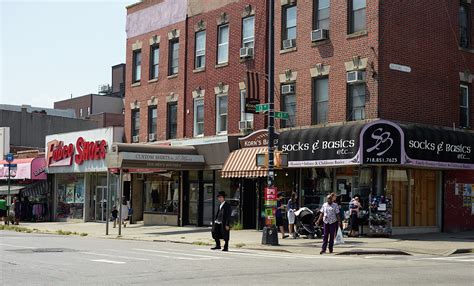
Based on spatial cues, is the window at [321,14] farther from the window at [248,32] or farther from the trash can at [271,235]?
the trash can at [271,235]

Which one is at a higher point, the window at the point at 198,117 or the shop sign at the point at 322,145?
the window at the point at 198,117

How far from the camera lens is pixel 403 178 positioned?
26375 mm

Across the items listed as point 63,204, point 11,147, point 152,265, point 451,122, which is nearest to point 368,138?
point 451,122

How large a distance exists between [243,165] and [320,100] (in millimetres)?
4199

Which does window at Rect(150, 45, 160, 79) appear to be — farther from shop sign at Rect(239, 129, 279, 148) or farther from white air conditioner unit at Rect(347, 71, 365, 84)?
white air conditioner unit at Rect(347, 71, 365, 84)

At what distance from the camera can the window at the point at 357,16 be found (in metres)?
25.7

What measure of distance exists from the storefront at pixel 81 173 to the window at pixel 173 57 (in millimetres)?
4837

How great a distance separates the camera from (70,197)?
136ft

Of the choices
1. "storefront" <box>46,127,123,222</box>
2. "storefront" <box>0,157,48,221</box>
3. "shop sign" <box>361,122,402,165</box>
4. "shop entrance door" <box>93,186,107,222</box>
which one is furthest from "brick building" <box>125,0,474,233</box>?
"storefront" <box>0,157,48,221</box>

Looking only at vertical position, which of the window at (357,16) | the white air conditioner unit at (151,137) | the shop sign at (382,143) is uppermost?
the window at (357,16)

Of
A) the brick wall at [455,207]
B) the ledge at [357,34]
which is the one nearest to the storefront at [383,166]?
the brick wall at [455,207]

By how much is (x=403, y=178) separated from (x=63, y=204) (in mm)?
23279

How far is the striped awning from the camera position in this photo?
27.6 metres

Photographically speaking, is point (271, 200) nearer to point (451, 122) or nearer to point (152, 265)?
point (152, 265)
